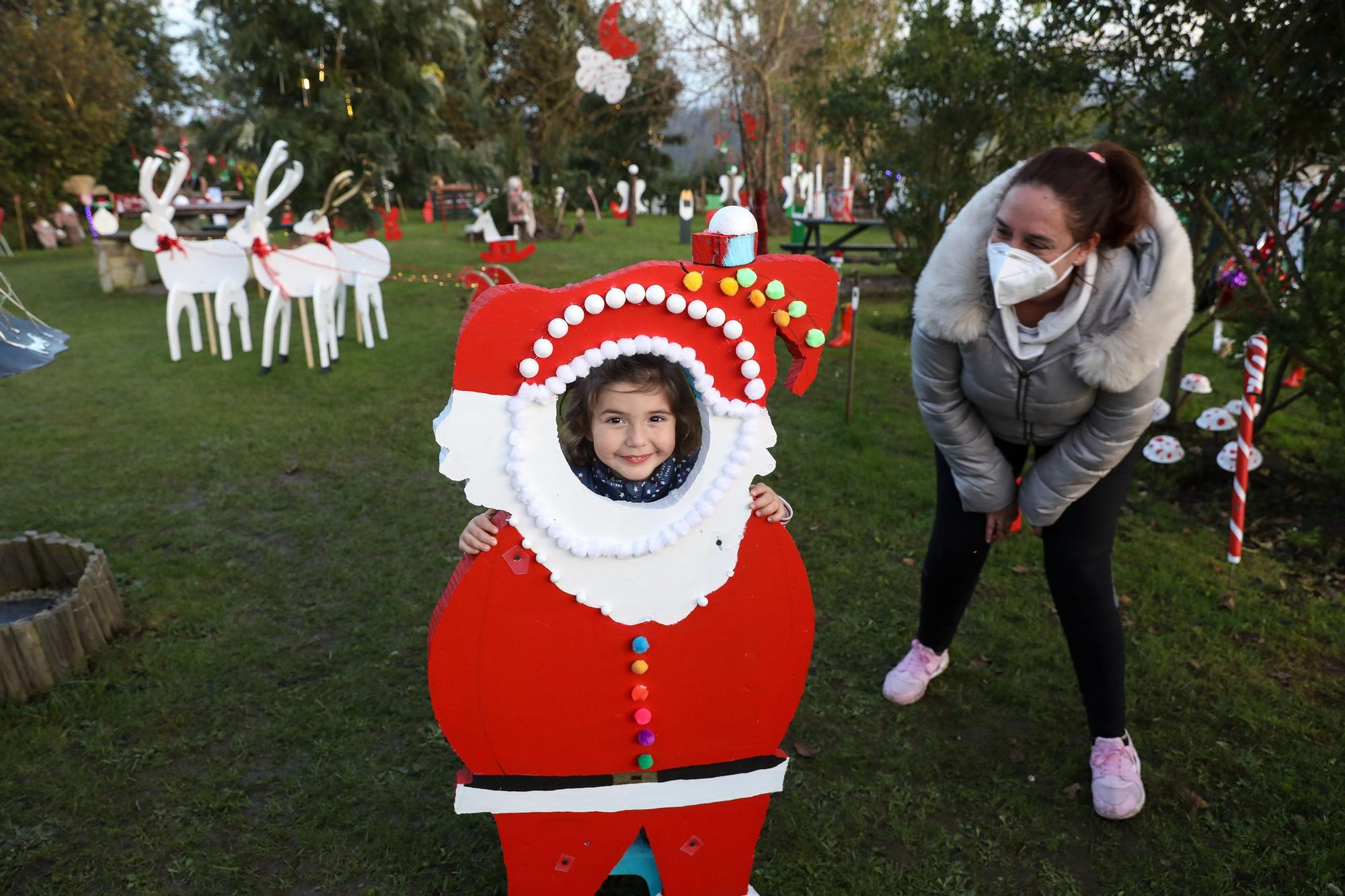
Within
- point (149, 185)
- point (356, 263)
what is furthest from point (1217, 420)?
point (149, 185)

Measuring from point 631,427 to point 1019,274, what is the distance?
106 cm

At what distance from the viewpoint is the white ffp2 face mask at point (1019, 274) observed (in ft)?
7.11

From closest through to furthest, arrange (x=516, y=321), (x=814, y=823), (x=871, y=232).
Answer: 1. (x=516, y=321)
2. (x=814, y=823)
3. (x=871, y=232)

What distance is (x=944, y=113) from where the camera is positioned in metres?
8.41

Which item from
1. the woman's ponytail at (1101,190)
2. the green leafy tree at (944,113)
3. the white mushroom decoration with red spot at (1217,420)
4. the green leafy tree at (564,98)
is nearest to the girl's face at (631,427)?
the woman's ponytail at (1101,190)

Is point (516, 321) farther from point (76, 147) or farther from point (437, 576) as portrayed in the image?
point (76, 147)

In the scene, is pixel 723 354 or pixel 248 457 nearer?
pixel 723 354

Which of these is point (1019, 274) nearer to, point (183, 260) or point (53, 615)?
point (53, 615)

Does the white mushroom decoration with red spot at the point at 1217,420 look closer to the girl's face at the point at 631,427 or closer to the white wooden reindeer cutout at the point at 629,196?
the girl's face at the point at 631,427

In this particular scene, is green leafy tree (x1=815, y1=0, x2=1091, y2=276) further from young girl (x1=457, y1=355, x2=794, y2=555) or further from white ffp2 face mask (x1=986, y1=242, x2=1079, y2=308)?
young girl (x1=457, y1=355, x2=794, y2=555)

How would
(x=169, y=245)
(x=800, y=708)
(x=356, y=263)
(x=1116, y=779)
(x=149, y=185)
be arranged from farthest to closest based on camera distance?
(x=356, y=263)
(x=169, y=245)
(x=149, y=185)
(x=800, y=708)
(x=1116, y=779)

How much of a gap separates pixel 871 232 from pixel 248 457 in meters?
19.1

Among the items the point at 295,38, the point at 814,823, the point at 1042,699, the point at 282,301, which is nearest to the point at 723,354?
the point at 814,823

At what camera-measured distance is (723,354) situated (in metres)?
1.88
